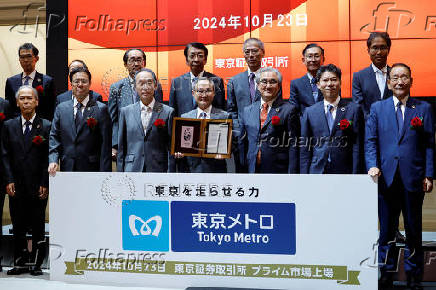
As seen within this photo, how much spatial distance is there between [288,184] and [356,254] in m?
0.60

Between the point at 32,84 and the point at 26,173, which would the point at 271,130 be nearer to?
the point at 26,173

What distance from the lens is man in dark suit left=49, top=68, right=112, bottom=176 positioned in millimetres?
3809

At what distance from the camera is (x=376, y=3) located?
416 centimetres

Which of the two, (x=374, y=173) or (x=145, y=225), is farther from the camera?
(x=145, y=225)

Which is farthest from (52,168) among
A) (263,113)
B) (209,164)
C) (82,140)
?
(263,113)

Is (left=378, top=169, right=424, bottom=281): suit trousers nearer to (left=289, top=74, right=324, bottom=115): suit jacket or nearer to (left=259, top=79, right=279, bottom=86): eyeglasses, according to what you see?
(left=289, top=74, right=324, bottom=115): suit jacket

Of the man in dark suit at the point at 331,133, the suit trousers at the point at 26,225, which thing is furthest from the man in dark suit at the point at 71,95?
the man in dark suit at the point at 331,133

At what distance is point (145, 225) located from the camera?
3.29 meters

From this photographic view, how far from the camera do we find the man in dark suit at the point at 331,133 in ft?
11.2

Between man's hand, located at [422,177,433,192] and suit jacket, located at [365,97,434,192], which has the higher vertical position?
suit jacket, located at [365,97,434,192]

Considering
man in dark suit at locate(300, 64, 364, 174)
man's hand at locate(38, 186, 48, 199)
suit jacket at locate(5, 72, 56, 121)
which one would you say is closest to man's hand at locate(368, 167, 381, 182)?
man in dark suit at locate(300, 64, 364, 174)

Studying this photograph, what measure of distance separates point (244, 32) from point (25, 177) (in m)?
2.25

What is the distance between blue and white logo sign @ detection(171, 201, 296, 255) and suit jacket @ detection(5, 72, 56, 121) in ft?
5.44

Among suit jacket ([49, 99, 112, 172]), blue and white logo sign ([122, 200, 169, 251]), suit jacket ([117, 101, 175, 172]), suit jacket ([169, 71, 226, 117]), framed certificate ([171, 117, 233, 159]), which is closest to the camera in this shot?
blue and white logo sign ([122, 200, 169, 251])
